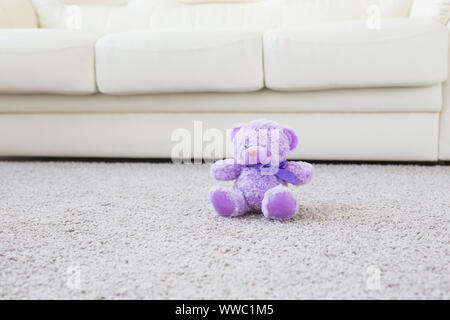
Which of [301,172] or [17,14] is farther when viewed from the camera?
[17,14]

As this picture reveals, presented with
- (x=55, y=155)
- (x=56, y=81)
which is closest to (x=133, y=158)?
(x=55, y=155)

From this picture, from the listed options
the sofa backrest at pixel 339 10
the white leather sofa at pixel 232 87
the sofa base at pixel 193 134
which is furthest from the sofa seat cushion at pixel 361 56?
the sofa backrest at pixel 339 10

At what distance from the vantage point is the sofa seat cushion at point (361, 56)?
1480mm

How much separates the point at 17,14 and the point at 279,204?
1.83 m

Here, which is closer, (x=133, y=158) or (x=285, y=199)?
(x=285, y=199)

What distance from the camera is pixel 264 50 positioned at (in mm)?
1592

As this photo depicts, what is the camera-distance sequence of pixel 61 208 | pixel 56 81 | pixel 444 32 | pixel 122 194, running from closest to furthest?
pixel 61 208
pixel 122 194
pixel 444 32
pixel 56 81

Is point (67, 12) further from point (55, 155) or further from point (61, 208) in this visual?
point (61, 208)

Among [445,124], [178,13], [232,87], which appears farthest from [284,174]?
[178,13]

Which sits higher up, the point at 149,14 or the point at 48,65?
the point at 149,14

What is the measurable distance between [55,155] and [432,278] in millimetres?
1446

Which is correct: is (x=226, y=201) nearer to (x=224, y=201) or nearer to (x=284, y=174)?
(x=224, y=201)

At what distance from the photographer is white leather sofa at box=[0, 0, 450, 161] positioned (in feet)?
4.94

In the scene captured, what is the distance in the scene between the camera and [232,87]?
1.59m
